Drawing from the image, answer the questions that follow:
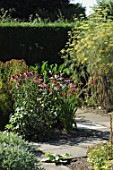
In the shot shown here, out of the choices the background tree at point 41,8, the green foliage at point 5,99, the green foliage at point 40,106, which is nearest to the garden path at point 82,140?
the green foliage at point 40,106

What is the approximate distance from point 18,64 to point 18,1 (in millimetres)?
16947

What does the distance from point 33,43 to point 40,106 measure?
20.4 feet

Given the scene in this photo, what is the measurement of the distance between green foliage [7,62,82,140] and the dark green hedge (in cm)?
551

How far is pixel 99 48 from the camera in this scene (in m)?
9.83

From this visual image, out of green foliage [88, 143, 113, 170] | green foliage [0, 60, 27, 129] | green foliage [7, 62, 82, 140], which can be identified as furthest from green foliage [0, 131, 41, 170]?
green foliage [0, 60, 27, 129]

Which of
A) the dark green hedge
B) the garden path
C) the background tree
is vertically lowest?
the garden path

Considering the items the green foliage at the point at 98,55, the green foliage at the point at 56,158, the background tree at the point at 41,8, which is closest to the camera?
the green foliage at the point at 56,158

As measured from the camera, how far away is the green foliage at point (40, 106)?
6844mm

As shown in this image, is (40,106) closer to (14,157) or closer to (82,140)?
(82,140)

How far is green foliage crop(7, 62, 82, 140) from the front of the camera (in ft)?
22.5

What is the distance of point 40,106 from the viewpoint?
704cm

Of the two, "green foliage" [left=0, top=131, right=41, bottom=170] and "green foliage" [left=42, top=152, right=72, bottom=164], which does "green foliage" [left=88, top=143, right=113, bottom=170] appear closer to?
"green foliage" [left=42, top=152, right=72, bottom=164]

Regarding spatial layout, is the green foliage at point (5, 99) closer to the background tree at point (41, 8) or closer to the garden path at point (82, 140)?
the garden path at point (82, 140)

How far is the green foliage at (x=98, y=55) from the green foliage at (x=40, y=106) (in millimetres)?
2418
